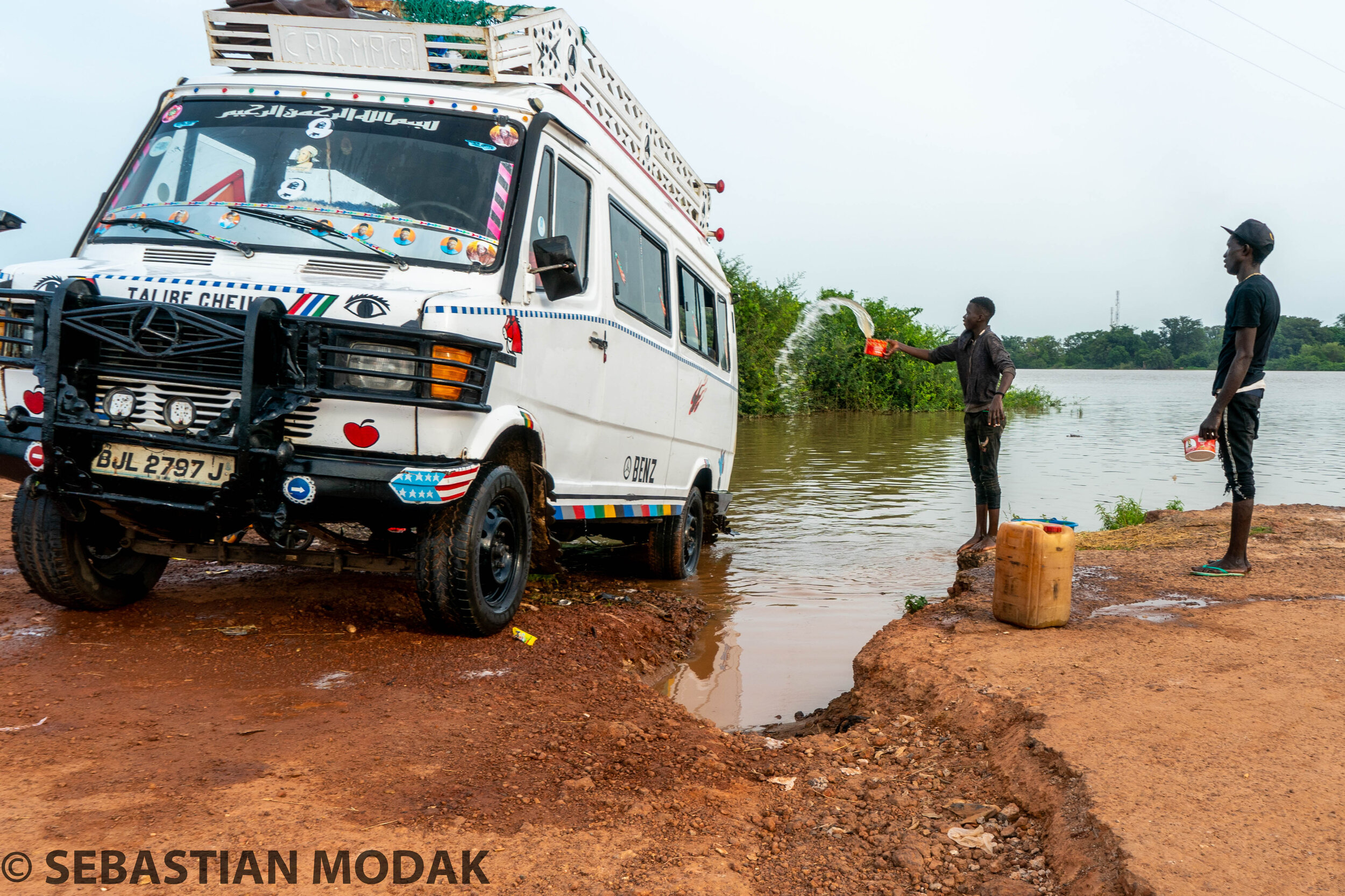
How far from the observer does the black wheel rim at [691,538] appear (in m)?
7.71

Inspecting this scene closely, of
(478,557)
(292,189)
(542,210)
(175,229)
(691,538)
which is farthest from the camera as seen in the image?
(691,538)

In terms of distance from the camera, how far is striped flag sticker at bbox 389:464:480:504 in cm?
381

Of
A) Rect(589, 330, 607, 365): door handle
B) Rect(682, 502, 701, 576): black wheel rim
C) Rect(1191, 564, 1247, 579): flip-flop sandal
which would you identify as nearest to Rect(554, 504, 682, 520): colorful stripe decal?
Rect(682, 502, 701, 576): black wheel rim

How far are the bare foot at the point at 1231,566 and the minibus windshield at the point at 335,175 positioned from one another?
4.94m

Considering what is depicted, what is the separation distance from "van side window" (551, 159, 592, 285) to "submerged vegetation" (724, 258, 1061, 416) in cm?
2649

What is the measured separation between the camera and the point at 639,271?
249 inches

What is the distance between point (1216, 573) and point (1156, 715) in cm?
312

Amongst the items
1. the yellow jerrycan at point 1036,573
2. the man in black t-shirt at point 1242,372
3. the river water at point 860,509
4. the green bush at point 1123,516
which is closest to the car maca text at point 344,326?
the river water at point 860,509

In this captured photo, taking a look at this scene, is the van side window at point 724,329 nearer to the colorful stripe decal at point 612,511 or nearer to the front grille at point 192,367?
the colorful stripe decal at point 612,511

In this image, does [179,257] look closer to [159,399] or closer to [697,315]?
[159,399]

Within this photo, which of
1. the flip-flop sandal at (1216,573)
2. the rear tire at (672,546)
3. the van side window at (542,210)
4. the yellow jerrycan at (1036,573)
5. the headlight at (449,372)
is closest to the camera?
the headlight at (449,372)

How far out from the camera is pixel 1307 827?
9.14 ft

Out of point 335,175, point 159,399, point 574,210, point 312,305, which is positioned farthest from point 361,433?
point 574,210

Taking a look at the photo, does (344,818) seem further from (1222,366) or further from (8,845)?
(1222,366)
